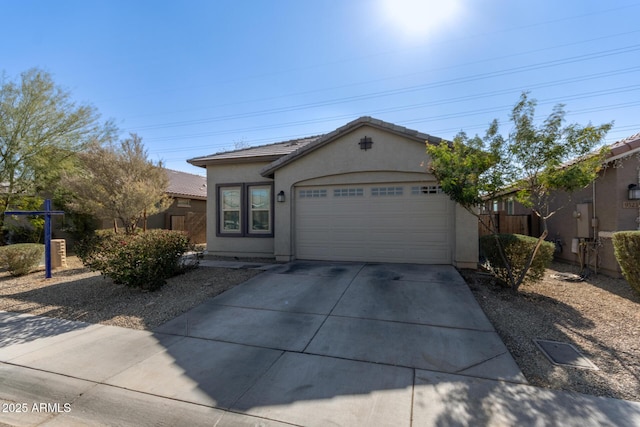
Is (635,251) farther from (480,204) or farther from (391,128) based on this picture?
(391,128)

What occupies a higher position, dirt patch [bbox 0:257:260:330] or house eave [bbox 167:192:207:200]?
house eave [bbox 167:192:207:200]

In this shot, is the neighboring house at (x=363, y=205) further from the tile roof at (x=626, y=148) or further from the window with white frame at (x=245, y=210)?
the tile roof at (x=626, y=148)

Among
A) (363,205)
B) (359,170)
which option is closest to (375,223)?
(363,205)

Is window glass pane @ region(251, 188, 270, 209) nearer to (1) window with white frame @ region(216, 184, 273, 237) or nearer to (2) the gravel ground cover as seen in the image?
(1) window with white frame @ region(216, 184, 273, 237)

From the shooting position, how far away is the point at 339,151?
9656 mm

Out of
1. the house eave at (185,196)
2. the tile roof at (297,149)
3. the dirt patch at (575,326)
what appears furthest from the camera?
the house eave at (185,196)

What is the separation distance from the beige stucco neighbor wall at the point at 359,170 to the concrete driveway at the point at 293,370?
2.81 metres

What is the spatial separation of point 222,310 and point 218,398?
277 cm

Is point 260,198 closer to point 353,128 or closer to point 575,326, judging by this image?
point 353,128

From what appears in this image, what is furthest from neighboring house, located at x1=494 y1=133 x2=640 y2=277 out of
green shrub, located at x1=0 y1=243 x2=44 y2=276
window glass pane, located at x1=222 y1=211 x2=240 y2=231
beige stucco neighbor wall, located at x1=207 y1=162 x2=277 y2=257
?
green shrub, located at x1=0 y1=243 x2=44 y2=276

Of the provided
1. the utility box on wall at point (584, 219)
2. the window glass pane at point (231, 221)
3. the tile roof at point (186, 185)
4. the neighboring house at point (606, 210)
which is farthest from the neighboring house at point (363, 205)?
the tile roof at point (186, 185)

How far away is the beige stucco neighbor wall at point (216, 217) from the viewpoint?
11234mm

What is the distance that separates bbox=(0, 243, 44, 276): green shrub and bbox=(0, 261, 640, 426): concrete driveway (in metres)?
4.75

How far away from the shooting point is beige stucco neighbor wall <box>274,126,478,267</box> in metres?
8.57
